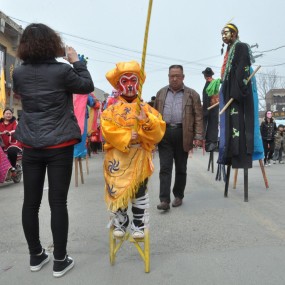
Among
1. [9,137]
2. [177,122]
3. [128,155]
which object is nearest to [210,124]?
[177,122]

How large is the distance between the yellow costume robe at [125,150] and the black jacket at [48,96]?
38cm

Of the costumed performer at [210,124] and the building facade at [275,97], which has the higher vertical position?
the building facade at [275,97]

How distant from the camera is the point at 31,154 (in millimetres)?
3084

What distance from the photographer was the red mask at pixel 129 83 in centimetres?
350

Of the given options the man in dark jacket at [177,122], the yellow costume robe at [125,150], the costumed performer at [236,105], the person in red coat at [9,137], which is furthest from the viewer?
the person in red coat at [9,137]

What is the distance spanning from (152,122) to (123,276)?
129 cm

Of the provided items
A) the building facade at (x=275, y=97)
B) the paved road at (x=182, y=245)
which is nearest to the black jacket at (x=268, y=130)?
the paved road at (x=182, y=245)

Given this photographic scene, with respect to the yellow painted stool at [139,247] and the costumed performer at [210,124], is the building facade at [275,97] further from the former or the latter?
the yellow painted stool at [139,247]

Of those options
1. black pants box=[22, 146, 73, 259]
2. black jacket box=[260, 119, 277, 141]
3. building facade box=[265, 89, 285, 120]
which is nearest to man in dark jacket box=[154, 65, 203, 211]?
black pants box=[22, 146, 73, 259]

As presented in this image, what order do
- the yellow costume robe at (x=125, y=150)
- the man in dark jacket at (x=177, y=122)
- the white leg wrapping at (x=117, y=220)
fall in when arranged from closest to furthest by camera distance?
1. the yellow costume robe at (x=125, y=150)
2. the white leg wrapping at (x=117, y=220)
3. the man in dark jacket at (x=177, y=122)

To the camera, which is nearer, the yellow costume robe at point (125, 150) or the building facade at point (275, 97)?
the yellow costume robe at point (125, 150)

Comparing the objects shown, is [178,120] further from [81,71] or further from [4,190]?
[4,190]

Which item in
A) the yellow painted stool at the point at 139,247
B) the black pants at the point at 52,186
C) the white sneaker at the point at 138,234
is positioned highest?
the black pants at the point at 52,186

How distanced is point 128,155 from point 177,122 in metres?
2.11
